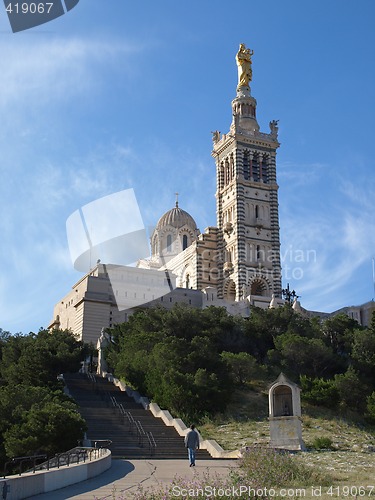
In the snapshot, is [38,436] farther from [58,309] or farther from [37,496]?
[58,309]

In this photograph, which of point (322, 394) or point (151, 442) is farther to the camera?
point (322, 394)

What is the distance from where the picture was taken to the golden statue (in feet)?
235

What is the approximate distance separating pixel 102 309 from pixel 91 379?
52.2 ft

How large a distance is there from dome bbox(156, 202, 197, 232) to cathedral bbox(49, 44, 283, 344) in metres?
0.12

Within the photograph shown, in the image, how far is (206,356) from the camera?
34750mm

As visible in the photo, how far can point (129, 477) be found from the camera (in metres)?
15.4

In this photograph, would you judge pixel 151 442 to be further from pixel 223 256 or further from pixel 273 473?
pixel 223 256

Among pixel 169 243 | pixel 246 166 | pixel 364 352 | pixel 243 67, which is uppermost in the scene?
pixel 243 67

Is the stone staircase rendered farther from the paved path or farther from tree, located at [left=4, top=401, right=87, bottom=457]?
the paved path

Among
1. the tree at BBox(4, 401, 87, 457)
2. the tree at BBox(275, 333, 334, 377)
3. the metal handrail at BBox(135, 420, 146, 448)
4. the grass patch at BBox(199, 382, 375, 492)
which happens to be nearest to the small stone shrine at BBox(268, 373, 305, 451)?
the grass patch at BBox(199, 382, 375, 492)

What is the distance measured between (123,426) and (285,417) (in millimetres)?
8058

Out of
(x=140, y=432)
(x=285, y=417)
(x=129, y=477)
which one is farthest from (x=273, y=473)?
(x=140, y=432)

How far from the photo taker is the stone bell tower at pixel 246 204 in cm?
6191

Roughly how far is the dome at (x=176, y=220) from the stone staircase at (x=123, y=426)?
37.0 meters
